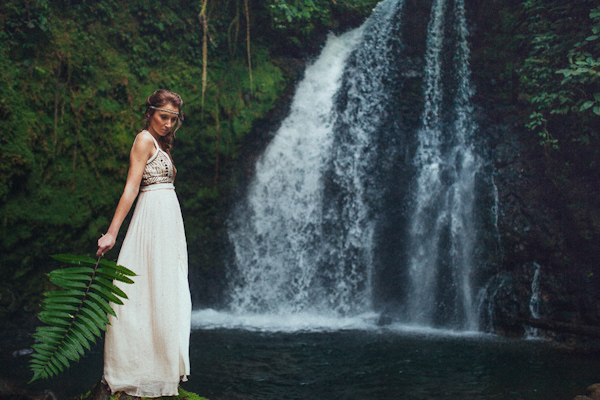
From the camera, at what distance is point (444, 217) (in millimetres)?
8164

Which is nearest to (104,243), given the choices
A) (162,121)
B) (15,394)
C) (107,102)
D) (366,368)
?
(162,121)

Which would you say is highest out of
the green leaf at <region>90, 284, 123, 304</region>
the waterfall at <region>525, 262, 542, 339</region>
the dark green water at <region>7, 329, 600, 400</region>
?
the green leaf at <region>90, 284, 123, 304</region>

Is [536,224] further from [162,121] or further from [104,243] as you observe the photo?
[104,243]

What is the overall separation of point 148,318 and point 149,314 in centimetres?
2

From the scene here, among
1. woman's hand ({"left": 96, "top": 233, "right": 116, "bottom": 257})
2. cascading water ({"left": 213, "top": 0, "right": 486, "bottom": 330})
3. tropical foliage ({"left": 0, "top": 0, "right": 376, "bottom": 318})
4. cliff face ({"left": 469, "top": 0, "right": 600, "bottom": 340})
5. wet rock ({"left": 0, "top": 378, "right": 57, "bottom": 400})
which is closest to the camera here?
woman's hand ({"left": 96, "top": 233, "right": 116, "bottom": 257})

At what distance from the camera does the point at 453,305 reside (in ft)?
25.9

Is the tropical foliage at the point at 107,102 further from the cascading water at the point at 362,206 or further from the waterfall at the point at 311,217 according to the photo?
the cascading water at the point at 362,206

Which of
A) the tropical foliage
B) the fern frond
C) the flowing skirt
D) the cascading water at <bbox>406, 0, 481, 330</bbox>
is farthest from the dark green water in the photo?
the fern frond

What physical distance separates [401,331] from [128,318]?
5535 mm

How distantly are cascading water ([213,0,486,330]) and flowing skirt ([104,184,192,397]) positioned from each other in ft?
17.8

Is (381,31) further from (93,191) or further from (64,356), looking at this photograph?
(64,356)

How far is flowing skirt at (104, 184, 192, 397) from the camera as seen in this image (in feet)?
8.64

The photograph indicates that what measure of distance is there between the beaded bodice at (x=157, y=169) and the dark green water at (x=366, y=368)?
256 centimetres

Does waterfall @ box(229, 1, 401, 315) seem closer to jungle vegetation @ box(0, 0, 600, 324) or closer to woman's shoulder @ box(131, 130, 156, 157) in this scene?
jungle vegetation @ box(0, 0, 600, 324)
